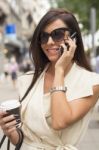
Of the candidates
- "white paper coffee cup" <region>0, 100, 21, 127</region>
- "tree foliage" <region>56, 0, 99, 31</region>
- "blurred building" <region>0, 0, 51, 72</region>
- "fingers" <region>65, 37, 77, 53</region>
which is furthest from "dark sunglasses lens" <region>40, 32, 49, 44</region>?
"blurred building" <region>0, 0, 51, 72</region>

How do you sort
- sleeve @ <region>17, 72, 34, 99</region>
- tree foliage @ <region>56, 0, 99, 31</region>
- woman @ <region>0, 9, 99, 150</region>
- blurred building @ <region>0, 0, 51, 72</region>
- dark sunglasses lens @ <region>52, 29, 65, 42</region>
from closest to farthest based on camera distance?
woman @ <region>0, 9, 99, 150</region>
dark sunglasses lens @ <region>52, 29, 65, 42</region>
sleeve @ <region>17, 72, 34, 99</region>
tree foliage @ <region>56, 0, 99, 31</region>
blurred building @ <region>0, 0, 51, 72</region>

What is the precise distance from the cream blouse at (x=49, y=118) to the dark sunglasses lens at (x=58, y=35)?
0.58ft

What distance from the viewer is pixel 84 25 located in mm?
41469

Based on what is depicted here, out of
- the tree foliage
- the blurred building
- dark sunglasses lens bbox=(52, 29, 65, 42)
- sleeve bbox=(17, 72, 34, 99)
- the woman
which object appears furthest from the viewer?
the blurred building

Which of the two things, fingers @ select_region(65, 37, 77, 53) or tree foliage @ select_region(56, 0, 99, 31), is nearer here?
fingers @ select_region(65, 37, 77, 53)

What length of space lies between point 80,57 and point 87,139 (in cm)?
642

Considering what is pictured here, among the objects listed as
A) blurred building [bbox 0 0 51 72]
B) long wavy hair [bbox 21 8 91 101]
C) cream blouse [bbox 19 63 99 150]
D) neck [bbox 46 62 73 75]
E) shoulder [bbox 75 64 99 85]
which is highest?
long wavy hair [bbox 21 8 91 101]

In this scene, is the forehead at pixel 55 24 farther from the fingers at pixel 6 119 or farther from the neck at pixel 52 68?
the fingers at pixel 6 119

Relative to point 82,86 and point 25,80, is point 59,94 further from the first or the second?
point 25,80

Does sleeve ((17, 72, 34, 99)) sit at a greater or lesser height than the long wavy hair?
lesser

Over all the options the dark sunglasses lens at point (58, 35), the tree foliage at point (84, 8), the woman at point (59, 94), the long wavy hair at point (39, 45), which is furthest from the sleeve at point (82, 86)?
the tree foliage at point (84, 8)

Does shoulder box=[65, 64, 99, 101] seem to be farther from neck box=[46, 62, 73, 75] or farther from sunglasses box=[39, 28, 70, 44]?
sunglasses box=[39, 28, 70, 44]

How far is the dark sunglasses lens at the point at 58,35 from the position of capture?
3.17 meters

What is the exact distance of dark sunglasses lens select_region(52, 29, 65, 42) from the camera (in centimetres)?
317
